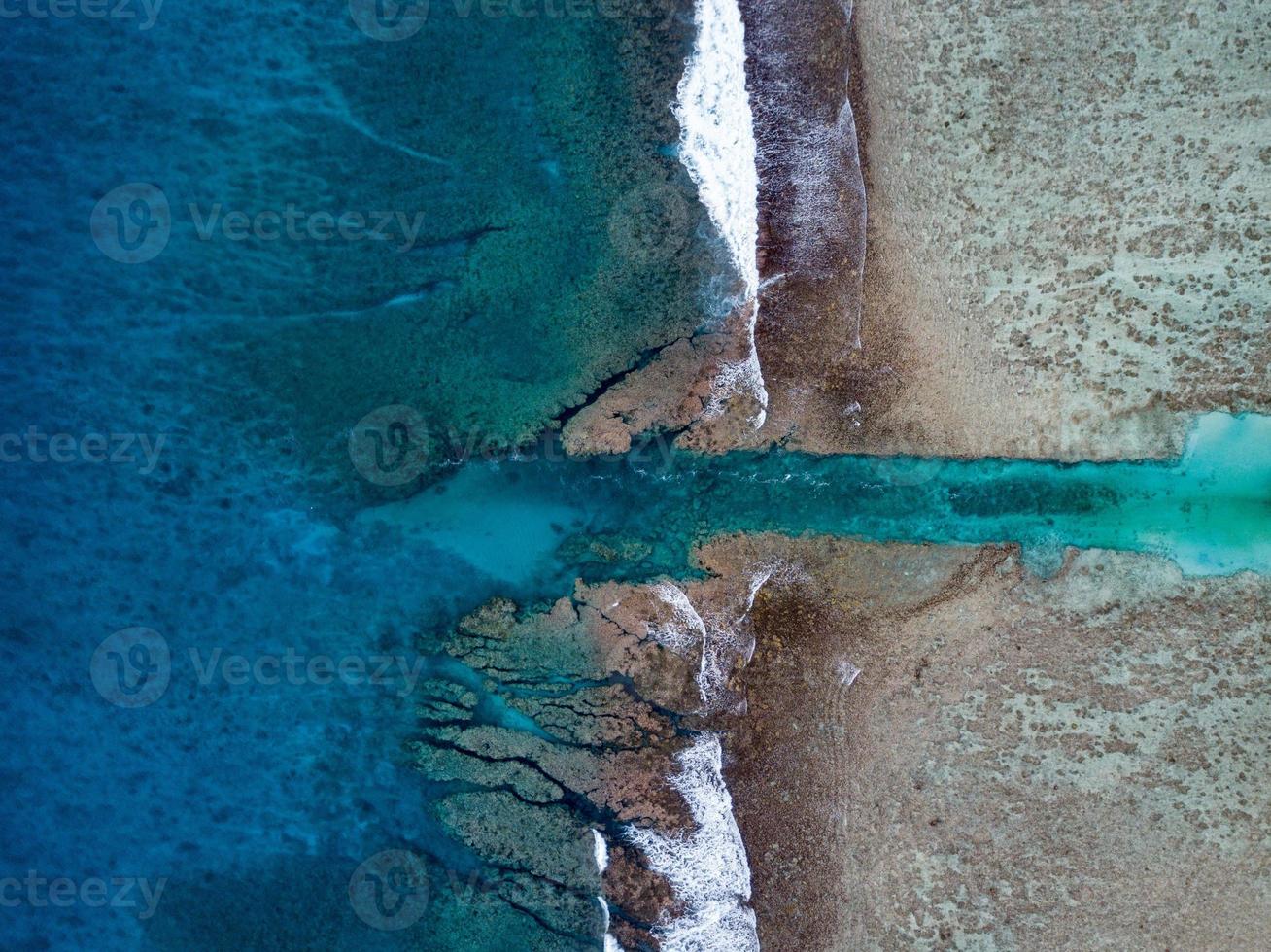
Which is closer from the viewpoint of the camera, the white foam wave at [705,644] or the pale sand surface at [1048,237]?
the pale sand surface at [1048,237]

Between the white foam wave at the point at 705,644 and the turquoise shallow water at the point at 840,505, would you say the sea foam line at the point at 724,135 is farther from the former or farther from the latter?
the white foam wave at the point at 705,644

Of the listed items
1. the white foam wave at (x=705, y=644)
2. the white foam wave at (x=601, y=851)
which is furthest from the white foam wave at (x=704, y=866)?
the white foam wave at (x=705, y=644)

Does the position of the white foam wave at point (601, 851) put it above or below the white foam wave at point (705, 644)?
below

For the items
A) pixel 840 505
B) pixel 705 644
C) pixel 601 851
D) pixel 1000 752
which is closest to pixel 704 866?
pixel 601 851

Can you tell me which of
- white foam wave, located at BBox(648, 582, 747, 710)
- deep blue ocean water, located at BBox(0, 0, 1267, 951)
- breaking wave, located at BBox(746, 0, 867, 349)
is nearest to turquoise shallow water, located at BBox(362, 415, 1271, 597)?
deep blue ocean water, located at BBox(0, 0, 1267, 951)

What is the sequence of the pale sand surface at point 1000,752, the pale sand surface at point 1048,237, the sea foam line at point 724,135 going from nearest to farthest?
1. the pale sand surface at point 1048,237
2. the pale sand surface at point 1000,752
3. the sea foam line at point 724,135

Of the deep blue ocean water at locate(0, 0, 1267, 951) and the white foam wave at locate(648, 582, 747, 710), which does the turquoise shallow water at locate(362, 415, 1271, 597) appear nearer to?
the deep blue ocean water at locate(0, 0, 1267, 951)

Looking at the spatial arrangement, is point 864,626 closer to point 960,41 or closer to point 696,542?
point 696,542
